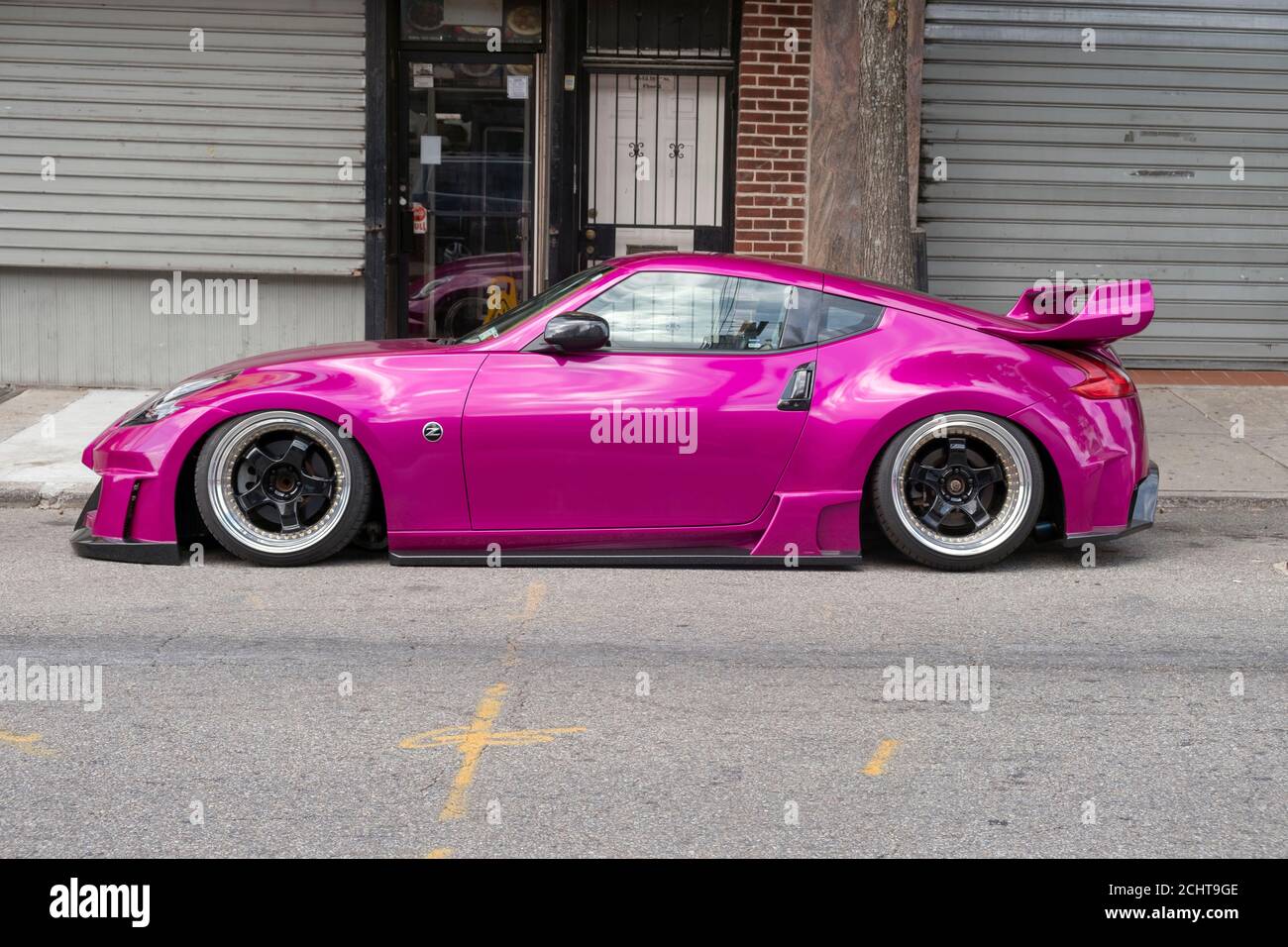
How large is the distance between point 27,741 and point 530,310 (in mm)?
3146

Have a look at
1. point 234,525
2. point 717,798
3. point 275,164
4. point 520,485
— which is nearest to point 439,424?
point 520,485

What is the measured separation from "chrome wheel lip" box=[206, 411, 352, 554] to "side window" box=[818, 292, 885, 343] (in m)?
2.21

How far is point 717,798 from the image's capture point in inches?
162

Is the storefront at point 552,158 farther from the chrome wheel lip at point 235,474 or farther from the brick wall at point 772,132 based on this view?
the chrome wheel lip at point 235,474

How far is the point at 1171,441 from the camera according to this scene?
33.2ft

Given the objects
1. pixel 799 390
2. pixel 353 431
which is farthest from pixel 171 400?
pixel 799 390

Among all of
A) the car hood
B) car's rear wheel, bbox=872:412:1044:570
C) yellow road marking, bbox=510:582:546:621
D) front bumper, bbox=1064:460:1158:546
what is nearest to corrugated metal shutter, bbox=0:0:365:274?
the car hood

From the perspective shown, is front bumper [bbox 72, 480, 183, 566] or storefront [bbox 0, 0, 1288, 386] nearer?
front bumper [bbox 72, 480, 183, 566]

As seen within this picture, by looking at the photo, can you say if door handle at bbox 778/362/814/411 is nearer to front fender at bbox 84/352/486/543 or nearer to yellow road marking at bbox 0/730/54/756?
front fender at bbox 84/352/486/543

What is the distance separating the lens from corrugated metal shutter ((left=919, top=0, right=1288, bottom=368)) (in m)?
12.1

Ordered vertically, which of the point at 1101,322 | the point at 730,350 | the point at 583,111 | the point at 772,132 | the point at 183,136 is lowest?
the point at 730,350
